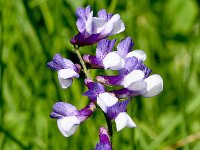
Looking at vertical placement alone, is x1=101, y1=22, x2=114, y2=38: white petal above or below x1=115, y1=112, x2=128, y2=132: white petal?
above

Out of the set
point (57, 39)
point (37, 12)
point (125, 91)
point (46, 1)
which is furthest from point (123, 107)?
point (37, 12)

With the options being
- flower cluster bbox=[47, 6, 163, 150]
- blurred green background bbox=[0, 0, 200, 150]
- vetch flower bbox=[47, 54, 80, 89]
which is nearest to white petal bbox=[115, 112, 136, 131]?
flower cluster bbox=[47, 6, 163, 150]

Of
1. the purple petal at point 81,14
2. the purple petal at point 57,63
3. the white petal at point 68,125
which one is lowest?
the white petal at point 68,125

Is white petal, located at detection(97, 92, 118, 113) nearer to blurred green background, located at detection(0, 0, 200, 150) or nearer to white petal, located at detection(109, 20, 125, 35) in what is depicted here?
white petal, located at detection(109, 20, 125, 35)

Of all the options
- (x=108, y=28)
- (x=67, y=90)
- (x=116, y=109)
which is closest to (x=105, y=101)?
(x=116, y=109)

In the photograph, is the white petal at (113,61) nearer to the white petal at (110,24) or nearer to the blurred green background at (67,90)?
the white petal at (110,24)

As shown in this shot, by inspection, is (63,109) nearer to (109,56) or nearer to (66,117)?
(66,117)

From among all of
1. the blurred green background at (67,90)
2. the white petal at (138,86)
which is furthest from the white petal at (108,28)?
the blurred green background at (67,90)
